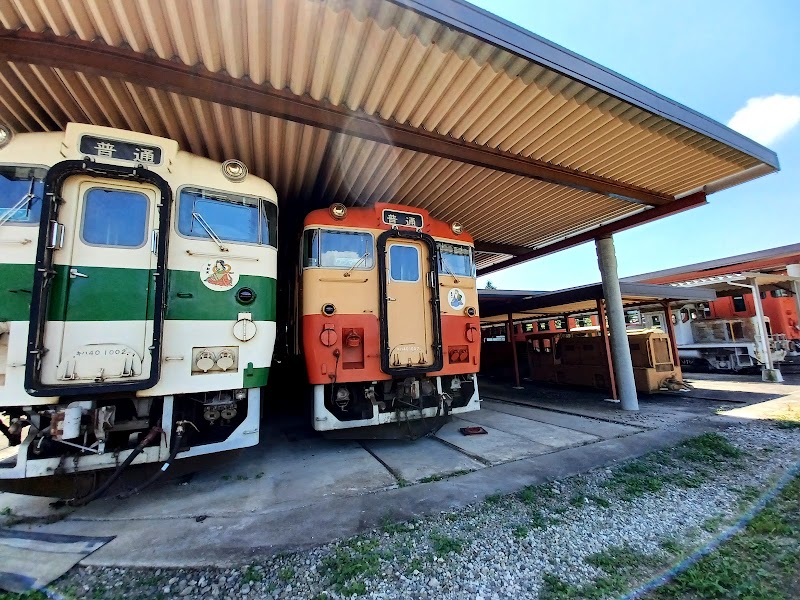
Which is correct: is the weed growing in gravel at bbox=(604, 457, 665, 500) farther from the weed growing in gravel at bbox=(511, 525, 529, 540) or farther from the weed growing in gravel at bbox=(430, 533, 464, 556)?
the weed growing in gravel at bbox=(430, 533, 464, 556)

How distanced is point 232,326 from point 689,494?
4.44 m

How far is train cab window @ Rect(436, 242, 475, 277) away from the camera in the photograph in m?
5.07

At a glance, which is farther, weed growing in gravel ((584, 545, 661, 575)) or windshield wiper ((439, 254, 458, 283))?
windshield wiper ((439, 254, 458, 283))

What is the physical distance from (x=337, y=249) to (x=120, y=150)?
2.26 m

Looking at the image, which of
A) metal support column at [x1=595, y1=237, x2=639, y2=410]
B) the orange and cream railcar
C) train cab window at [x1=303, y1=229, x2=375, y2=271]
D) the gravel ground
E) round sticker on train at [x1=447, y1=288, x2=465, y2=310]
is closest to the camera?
the gravel ground

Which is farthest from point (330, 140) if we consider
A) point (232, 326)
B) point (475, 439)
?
point (475, 439)

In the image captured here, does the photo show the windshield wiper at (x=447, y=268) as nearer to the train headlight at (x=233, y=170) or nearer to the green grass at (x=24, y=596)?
the train headlight at (x=233, y=170)

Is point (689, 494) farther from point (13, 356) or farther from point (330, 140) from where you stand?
point (13, 356)

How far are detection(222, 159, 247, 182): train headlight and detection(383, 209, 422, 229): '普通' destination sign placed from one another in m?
1.80

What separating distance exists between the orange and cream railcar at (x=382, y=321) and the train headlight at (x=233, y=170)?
97 cm

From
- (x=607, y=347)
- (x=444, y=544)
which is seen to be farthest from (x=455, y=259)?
(x=607, y=347)

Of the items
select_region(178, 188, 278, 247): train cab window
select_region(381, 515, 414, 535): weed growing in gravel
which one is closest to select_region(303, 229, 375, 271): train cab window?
select_region(178, 188, 278, 247): train cab window

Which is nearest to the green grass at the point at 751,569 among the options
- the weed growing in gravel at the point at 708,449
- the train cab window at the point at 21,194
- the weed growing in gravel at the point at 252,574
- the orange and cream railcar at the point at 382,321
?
the weed growing in gravel at the point at 708,449

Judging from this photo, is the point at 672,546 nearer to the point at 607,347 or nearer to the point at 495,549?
the point at 495,549
